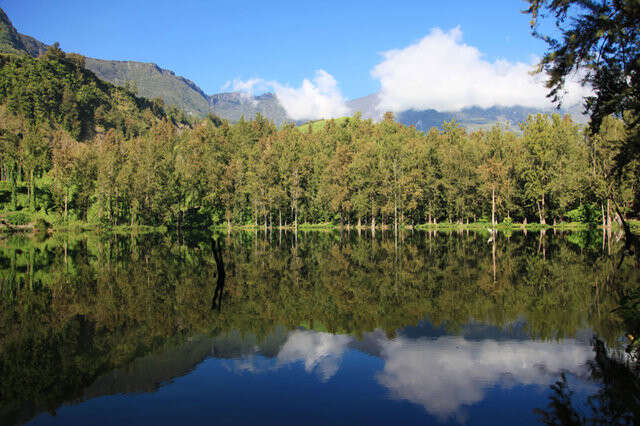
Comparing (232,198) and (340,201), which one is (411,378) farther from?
(232,198)

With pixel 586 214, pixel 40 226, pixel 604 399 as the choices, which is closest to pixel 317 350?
pixel 604 399

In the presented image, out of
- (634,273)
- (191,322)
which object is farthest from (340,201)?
(191,322)

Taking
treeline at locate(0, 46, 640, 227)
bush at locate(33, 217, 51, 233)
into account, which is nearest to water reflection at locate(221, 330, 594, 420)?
treeline at locate(0, 46, 640, 227)

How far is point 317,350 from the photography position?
12.4 m

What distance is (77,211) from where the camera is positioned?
90.6 metres

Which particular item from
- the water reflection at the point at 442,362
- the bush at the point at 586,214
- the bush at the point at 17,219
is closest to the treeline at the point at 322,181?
the bush at the point at 586,214

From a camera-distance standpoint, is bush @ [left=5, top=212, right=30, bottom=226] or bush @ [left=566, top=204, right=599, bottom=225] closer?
bush @ [left=5, top=212, right=30, bottom=226]

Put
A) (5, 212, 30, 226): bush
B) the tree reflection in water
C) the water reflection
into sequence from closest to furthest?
the tree reflection in water, the water reflection, (5, 212, 30, 226): bush

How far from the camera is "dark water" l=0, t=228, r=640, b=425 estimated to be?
8773mm

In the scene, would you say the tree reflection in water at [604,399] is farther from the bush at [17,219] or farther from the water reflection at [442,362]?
the bush at [17,219]

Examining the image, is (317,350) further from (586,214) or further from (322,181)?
(586,214)

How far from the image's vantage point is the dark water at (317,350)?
28.8 ft

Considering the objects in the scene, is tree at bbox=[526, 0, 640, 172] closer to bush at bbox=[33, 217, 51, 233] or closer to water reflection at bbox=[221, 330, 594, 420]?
water reflection at bbox=[221, 330, 594, 420]

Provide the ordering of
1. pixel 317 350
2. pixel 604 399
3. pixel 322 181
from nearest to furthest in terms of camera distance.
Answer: pixel 604 399 → pixel 317 350 → pixel 322 181
